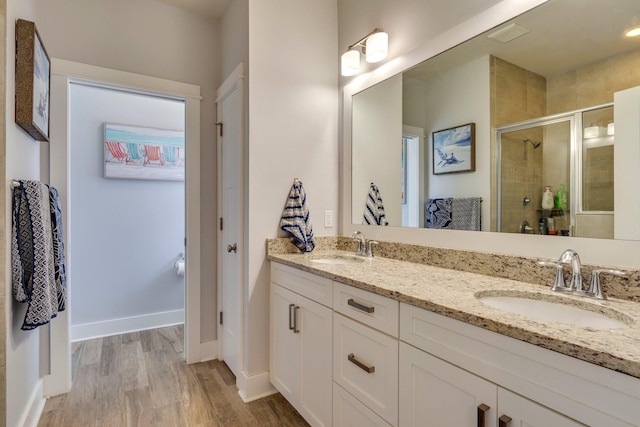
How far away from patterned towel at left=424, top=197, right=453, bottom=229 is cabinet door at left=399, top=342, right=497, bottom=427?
78cm

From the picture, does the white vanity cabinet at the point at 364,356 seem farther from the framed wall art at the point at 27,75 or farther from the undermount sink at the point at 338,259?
the framed wall art at the point at 27,75

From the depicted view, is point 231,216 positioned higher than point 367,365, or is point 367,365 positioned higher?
point 231,216

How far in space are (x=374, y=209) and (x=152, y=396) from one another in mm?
1848

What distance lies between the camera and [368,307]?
4.20 ft

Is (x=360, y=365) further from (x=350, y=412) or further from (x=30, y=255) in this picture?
(x=30, y=255)

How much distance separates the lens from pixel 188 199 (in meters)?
2.52

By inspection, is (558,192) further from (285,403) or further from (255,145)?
(285,403)

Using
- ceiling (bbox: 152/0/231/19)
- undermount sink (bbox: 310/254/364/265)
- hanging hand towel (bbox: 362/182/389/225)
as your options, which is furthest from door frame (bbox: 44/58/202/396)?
hanging hand towel (bbox: 362/182/389/225)

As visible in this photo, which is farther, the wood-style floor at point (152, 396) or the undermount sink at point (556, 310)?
the wood-style floor at point (152, 396)

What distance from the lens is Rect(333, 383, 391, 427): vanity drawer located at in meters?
1.27

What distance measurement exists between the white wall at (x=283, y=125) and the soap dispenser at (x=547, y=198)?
4.36 ft

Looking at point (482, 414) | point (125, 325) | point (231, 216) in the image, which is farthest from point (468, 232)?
point (125, 325)

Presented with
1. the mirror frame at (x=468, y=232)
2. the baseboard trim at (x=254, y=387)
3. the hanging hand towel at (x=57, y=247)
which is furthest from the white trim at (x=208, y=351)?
the mirror frame at (x=468, y=232)

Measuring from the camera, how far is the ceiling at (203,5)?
2420 millimetres
